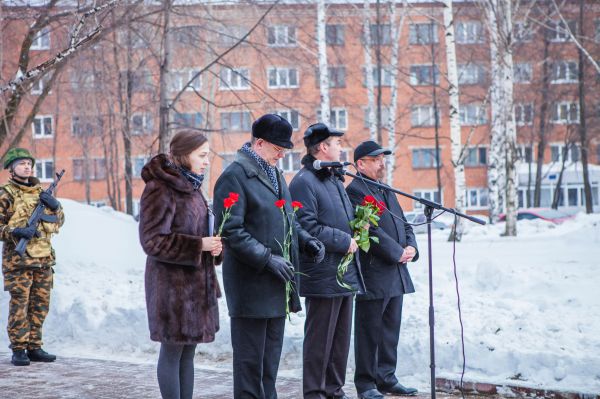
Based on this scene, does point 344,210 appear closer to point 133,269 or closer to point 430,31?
point 133,269

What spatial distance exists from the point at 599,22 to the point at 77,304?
31065 millimetres

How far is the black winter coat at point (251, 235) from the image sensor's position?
5887 mm

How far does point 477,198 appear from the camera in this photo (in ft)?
181

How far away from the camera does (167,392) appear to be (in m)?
5.48

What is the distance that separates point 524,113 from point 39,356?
130 ft

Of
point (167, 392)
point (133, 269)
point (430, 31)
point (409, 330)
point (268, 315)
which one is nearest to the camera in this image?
point (167, 392)

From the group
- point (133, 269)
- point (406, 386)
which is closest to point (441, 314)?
point (406, 386)

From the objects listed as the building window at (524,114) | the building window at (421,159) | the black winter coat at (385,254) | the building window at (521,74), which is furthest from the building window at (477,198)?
the black winter coat at (385,254)

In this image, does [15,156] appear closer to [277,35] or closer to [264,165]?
[264,165]

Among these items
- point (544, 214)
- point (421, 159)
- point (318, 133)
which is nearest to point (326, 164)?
point (318, 133)

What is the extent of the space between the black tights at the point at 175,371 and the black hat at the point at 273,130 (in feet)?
4.94

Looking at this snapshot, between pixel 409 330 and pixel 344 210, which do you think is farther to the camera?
pixel 409 330

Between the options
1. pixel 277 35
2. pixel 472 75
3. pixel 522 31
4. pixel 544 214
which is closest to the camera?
pixel 277 35

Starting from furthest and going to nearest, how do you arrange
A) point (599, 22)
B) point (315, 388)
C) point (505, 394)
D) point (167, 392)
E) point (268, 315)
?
1. point (599, 22)
2. point (505, 394)
3. point (315, 388)
4. point (268, 315)
5. point (167, 392)
